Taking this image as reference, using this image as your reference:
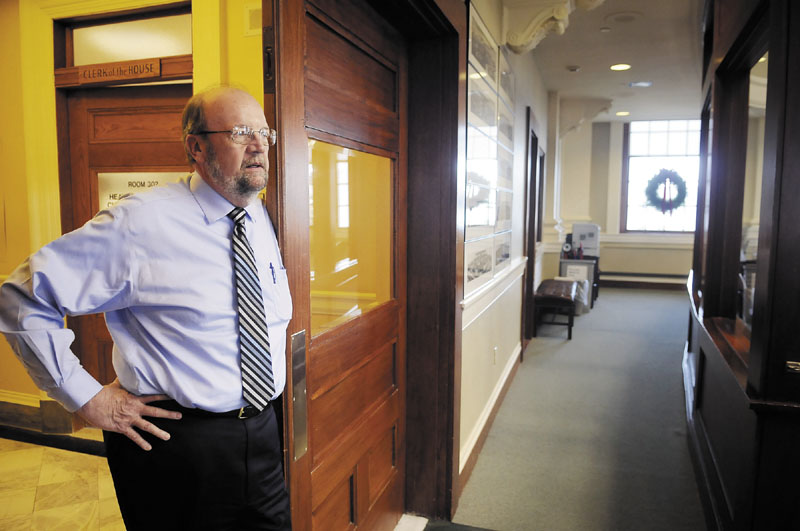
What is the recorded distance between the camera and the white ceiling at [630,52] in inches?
178

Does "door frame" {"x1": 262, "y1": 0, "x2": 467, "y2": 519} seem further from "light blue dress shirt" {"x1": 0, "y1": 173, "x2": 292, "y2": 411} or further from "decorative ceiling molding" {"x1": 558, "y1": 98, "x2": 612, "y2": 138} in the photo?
"decorative ceiling molding" {"x1": 558, "y1": 98, "x2": 612, "y2": 138}

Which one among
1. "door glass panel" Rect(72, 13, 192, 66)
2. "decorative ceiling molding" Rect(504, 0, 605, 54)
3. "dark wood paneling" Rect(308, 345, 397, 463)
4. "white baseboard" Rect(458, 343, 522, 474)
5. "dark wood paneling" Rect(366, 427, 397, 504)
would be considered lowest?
"white baseboard" Rect(458, 343, 522, 474)

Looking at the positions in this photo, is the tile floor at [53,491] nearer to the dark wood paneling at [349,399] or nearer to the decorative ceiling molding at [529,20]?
the dark wood paneling at [349,399]

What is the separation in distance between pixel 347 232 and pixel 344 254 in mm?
83

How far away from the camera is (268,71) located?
1.34 metres

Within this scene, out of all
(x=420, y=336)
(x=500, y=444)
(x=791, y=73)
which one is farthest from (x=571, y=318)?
(x=791, y=73)

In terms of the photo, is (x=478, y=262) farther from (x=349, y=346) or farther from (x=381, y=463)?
(x=349, y=346)

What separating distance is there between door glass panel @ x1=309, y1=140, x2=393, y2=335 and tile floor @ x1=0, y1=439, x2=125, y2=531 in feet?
5.48

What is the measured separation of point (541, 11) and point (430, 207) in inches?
73.5

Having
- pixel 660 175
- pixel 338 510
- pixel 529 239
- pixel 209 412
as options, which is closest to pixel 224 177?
pixel 209 412

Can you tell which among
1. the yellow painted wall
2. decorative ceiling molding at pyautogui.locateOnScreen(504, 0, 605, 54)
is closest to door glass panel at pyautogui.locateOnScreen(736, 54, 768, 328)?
decorative ceiling molding at pyautogui.locateOnScreen(504, 0, 605, 54)

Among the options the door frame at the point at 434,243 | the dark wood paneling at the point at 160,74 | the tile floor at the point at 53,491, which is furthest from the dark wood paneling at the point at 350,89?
the tile floor at the point at 53,491

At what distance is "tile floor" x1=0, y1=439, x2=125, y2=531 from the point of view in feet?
8.79

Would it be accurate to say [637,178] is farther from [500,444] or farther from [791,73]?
[791,73]
